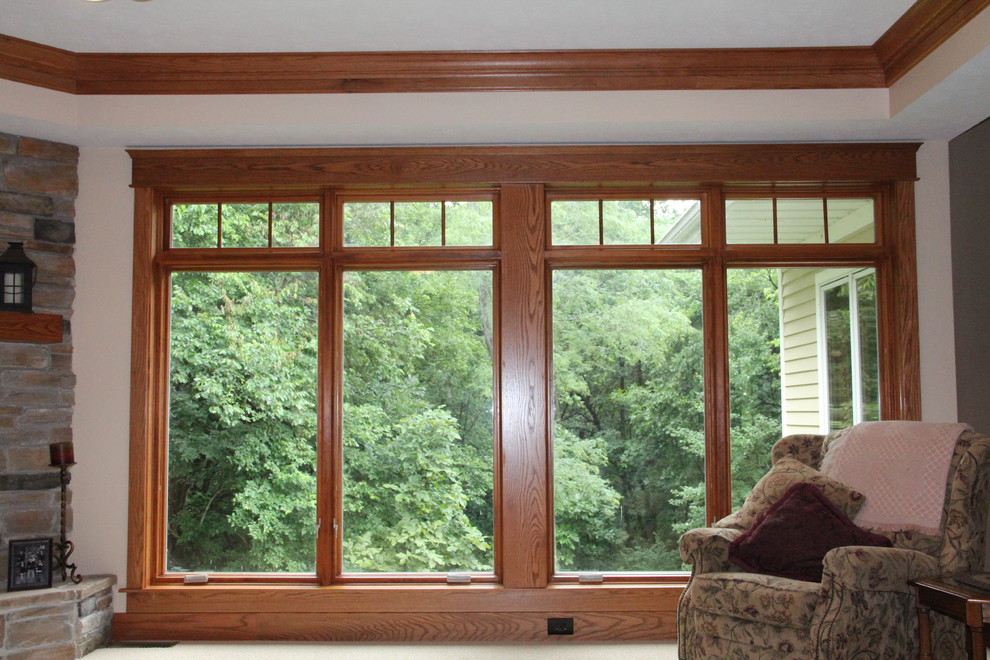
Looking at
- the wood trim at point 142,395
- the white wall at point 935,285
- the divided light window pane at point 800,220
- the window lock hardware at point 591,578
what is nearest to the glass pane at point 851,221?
the divided light window pane at point 800,220

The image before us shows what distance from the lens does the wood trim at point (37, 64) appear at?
14.0ft

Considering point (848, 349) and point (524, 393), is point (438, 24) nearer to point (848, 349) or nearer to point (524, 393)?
point (524, 393)

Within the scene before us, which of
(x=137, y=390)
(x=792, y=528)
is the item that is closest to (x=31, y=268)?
(x=137, y=390)

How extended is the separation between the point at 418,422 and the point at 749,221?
6.86 ft

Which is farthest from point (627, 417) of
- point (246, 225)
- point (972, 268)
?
point (246, 225)

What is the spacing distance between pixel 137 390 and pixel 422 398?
1.49 metres

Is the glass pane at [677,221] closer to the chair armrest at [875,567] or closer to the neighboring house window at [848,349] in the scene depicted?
the neighboring house window at [848,349]

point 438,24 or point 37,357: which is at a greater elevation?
point 438,24

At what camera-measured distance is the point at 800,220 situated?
496 centimetres

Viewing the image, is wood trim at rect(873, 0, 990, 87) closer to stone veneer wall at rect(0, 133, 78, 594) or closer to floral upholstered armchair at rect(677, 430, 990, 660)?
floral upholstered armchair at rect(677, 430, 990, 660)

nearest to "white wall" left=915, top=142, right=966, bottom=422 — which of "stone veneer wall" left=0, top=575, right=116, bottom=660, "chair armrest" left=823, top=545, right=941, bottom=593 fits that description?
"chair armrest" left=823, top=545, right=941, bottom=593

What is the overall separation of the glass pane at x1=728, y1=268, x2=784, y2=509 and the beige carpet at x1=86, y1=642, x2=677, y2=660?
1.00 meters

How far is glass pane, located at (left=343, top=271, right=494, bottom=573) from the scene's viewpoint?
4.84 metres

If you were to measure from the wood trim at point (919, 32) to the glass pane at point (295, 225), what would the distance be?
9.76ft
